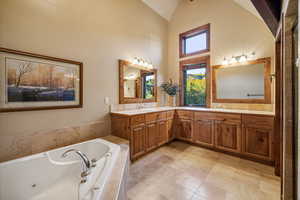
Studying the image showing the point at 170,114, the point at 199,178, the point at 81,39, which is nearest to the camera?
the point at 199,178

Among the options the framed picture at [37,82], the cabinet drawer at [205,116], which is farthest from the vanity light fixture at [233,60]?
the framed picture at [37,82]

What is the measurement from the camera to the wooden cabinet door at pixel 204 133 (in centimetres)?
282

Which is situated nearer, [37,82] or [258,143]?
[37,82]

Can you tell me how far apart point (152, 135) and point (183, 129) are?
0.96 meters

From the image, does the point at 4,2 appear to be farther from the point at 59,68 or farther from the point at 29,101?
the point at 29,101

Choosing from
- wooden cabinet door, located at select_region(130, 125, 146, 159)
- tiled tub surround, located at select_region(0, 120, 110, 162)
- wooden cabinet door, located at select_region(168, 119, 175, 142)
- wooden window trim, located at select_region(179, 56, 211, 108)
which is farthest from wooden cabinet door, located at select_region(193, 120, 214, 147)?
tiled tub surround, located at select_region(0, 120, 110, 162)

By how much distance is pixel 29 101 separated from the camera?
5.54 ft

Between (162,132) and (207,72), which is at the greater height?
(207,72)

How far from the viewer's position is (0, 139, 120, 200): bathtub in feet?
3.94

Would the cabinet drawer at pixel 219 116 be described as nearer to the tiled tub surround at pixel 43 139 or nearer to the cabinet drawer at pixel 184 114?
the cabinet drawer at pixel 184 114

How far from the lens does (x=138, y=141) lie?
2459 mm

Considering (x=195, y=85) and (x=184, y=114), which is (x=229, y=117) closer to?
(x=184, y=114)

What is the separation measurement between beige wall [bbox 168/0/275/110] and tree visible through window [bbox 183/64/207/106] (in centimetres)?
32

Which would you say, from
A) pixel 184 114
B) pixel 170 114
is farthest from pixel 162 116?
pixel 184 114
